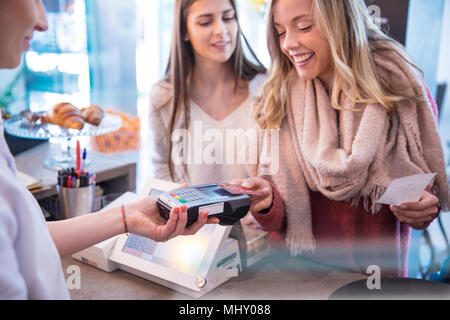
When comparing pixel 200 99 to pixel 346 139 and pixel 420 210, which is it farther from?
pixel 420 210

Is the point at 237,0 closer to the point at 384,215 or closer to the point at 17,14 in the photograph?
the point at 384,215

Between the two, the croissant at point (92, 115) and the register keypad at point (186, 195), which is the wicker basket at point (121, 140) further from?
the register keypad at point (186, 195)

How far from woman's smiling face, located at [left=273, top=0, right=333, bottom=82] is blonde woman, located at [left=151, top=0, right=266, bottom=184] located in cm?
44

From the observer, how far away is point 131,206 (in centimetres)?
86

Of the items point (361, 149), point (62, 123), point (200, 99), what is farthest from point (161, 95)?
point (361, 149)

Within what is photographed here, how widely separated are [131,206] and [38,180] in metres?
0.55

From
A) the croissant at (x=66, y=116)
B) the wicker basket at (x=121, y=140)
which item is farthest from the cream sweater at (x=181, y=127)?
the wicker basket at (x=121, y=140)

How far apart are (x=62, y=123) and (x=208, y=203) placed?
0.87 meters

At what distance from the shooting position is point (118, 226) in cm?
83

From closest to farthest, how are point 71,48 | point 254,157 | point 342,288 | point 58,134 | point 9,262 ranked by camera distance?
1. point 9,262
2. point 342,288
3. point 254,157
4. point 58,134
5. point 71,48

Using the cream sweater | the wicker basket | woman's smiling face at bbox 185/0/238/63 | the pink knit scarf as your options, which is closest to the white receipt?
the pink knit scarf

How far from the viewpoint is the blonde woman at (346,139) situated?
1.04m

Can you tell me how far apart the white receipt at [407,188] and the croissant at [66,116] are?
1000 mm

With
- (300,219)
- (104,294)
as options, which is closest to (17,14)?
(104,294)
